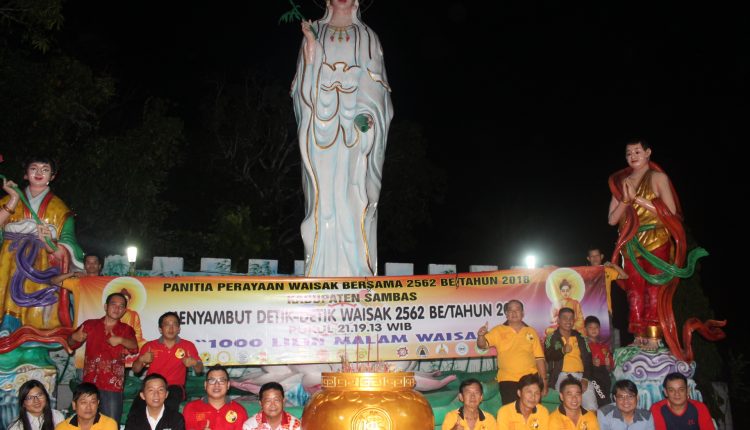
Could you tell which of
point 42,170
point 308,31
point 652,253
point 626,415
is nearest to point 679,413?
point 626,415

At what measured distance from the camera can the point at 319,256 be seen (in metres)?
8.30

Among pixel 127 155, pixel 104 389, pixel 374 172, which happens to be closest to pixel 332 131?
pixel 374 172

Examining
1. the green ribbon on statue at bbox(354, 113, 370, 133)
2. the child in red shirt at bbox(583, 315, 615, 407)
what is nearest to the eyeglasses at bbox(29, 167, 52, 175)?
the green ribbon on statue at bbox(354, 113, 370, 133)

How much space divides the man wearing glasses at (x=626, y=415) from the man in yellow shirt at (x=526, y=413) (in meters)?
0.57

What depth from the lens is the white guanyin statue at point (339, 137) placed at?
834cm

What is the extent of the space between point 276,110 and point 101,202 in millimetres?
6238

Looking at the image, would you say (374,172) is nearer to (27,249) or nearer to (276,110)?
(27,249)

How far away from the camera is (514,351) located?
6.30 meters

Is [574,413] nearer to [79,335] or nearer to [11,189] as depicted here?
[79,335]

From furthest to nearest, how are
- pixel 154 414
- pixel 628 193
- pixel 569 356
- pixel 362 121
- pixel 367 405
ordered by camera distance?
pixel 362 121
pixel 628 193
pixel 569 356
pixel 154 414
pixel 367 405

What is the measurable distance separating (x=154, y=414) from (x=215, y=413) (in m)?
0.41

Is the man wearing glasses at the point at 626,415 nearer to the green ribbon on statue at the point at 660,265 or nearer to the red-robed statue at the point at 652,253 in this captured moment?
the red-robed statue at the point at 652,253

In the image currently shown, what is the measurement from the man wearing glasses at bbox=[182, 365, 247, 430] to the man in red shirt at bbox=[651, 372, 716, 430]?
120 inches

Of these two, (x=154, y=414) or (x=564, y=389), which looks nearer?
(x=154, y=414)
